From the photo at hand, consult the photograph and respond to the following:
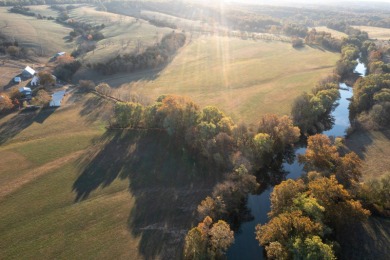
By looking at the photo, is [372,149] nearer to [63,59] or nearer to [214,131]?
[214,131]

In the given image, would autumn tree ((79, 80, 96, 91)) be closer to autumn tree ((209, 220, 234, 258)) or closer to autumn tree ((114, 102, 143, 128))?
autumn tree ((114, 102, 143, 128))

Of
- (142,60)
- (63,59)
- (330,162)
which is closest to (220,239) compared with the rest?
(330,162)

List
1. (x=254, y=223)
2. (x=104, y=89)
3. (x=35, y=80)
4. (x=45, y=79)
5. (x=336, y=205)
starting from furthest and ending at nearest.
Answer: (x=35, y=80), (x=45, y=79), (x=104, y=89), (x=254, y=223), (x=336, y=205)

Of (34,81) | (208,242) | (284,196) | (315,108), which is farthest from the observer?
(34,81)

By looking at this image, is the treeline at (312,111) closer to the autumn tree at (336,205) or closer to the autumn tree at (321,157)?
the autumn tree at (321,157)

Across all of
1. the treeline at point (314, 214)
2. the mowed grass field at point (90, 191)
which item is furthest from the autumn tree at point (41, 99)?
the treeline at point (314, 214)

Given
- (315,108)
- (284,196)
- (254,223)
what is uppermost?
(315,108)

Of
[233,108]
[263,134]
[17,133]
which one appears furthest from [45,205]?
[233,108]
